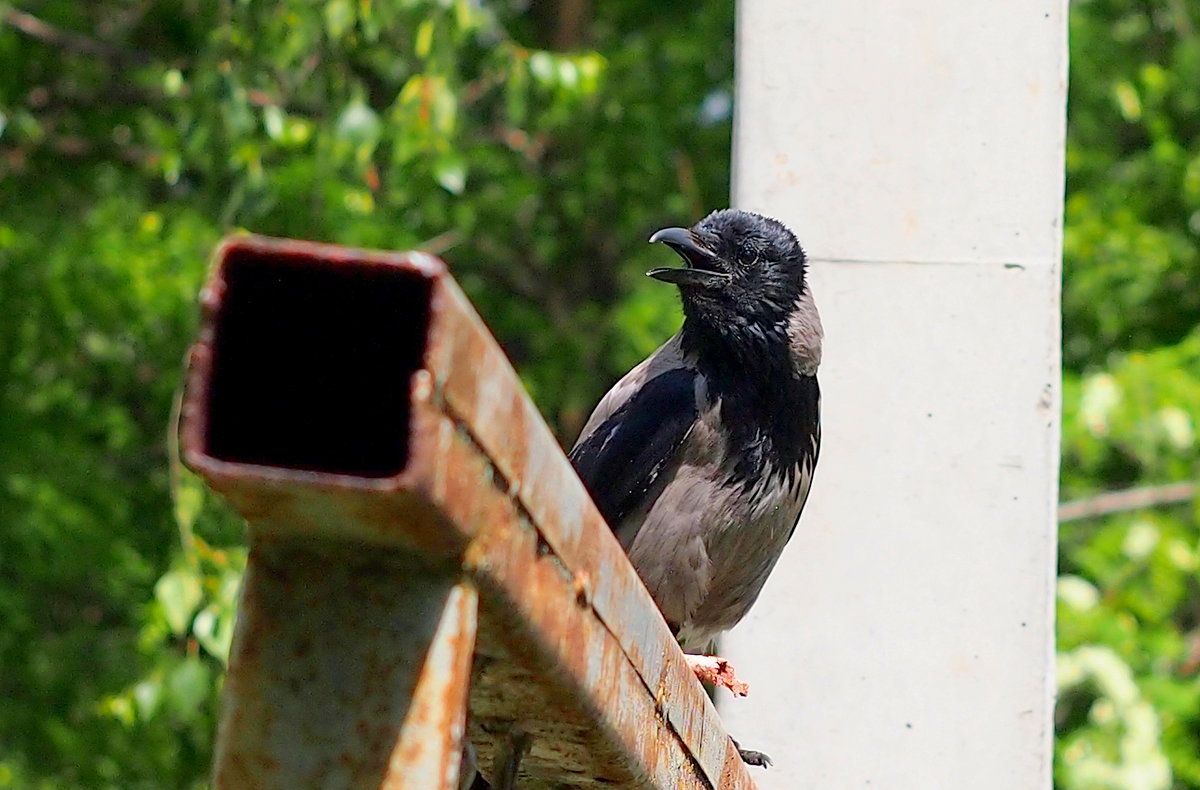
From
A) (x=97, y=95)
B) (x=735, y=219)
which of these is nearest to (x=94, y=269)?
(x=97, y=95)

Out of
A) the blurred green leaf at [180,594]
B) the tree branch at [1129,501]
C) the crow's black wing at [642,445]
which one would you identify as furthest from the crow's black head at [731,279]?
the tree branch at [1129,501]

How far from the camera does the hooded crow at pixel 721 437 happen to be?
3.73m

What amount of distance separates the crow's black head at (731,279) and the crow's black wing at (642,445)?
149 millimetres

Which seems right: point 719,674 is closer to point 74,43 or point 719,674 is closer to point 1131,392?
point 1131,392

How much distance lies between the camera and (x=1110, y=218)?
8164 millimetres

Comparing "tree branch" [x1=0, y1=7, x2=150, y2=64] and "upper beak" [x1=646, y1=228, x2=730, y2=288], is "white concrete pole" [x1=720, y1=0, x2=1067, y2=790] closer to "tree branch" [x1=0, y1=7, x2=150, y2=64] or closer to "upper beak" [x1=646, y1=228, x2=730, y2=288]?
"upper beak" [x1=646, y1=228, x2=730, y2=288]

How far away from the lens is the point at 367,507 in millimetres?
1105

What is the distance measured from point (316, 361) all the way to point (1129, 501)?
23.2 feet

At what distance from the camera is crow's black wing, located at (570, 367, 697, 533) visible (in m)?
3.78

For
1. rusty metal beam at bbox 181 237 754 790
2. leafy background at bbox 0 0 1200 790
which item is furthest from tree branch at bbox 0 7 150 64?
rusty metal beam at bbox 181 237 754 790

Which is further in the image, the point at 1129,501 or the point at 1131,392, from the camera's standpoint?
the point at 1129,501

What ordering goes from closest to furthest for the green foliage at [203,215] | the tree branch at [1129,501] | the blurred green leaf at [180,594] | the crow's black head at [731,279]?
the crow's black head at [731,279] → the blurred green leaf at [180,594] → the green foliage at [203,215] → the tree branch at [1129,501]

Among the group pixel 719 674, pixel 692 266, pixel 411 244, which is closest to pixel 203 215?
pixel 411 244

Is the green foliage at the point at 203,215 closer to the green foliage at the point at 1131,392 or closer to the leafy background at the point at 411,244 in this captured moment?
the leafy background at the point at 411,244
